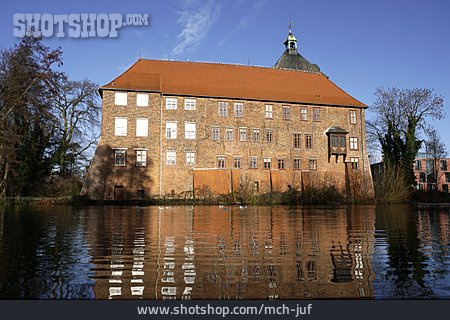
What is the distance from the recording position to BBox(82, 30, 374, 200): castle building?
1389 inches

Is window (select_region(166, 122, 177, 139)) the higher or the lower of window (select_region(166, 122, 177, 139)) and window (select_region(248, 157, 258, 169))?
the higher

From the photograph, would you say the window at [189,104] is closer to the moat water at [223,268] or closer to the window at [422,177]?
the moat water at [223,268]

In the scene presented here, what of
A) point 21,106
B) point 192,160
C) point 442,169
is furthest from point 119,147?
point 442,169

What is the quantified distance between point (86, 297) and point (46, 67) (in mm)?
27118

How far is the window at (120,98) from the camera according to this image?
35719 mm

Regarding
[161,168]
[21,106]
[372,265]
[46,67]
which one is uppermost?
[46,67]

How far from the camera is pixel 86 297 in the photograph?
146 inches

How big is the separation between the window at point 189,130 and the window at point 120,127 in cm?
566

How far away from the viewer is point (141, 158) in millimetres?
35500

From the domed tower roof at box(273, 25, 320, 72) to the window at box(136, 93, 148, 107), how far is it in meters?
23.9


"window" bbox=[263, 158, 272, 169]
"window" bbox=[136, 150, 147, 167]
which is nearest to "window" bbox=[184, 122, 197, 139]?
"window" bbox=[136, 150, 147, 167]

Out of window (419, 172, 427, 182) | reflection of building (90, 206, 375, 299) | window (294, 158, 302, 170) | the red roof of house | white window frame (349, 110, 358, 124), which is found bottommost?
reflection of building (90, 206, 375, 299)

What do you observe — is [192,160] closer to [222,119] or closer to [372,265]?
[222,119]

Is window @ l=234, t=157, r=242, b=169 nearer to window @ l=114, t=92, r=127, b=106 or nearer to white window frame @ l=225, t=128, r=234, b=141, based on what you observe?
white window frame @ l=225, t=128, r=234, b=141
